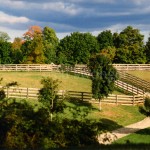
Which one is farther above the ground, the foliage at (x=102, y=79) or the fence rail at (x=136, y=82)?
the foliage at (x=102, y=79)

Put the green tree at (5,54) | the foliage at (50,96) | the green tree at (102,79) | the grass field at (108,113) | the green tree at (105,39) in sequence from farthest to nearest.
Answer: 1. the green tree at (105,39)
2. the green tree at (5,54)
3. the green tree at (102,79)
4. the grass field at (108,113)
5. the foliage at (50,96)

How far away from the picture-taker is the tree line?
7844 cm

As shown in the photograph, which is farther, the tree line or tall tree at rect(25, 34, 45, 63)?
the tree line

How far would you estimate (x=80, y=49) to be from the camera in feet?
288

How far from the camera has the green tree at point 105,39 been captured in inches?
3693

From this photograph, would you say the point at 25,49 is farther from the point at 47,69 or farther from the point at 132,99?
the point at 132,99

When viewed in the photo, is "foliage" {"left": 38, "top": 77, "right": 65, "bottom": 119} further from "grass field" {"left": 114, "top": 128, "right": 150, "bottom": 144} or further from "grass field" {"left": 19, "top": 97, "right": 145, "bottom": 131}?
"grass field" {"left": 114, "top": 128, "right": 150, "bottom": 144}

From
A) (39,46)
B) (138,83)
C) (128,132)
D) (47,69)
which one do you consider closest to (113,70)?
(128,132)

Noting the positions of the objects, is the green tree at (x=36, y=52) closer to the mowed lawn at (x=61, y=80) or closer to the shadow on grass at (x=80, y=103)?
the mowed lawn at (x=61, y=80)

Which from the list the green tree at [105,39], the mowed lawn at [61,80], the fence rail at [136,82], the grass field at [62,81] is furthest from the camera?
the green tree at [105,39]

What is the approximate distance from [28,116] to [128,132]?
13.5 metres

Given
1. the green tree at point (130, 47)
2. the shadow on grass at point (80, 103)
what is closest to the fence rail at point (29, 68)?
the green tree at point (130, 47)

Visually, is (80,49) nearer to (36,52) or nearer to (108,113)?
(36,52)

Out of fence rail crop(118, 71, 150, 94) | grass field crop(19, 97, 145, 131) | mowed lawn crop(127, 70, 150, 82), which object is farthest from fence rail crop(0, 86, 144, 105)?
mowed lawn crop(127, 70, 150, 82)
